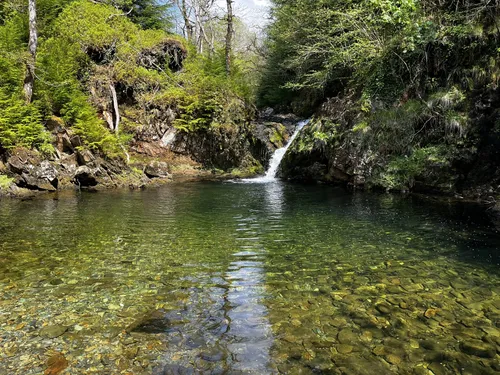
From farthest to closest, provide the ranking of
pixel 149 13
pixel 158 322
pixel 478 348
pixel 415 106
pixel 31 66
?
pixel 149 13
pixel 31 66
pixel 415 106
pixel 158 322
pixel 478 348

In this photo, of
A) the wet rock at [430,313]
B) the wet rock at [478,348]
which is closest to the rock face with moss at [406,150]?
the wet rock at [430,313]

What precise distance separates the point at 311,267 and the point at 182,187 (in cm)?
1147

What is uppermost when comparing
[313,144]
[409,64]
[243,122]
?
[409,64]

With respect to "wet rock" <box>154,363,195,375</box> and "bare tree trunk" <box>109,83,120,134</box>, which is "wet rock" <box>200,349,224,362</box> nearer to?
"wet rock" <box>154,363,195,375</box>

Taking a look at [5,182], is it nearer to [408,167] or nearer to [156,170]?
[156,170]

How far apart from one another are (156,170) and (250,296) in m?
15.1

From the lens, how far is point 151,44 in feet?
74.8

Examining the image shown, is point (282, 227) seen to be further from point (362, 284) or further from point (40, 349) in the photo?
point (40, 349)

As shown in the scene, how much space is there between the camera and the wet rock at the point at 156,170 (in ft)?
59.8

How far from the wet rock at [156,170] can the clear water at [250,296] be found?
31.4 ft

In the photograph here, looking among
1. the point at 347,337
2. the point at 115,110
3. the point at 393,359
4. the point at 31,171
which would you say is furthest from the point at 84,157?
the point at 393,359

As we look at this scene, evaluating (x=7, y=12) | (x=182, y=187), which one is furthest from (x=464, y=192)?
(x=7, y=12)

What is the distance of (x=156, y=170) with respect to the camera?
18.4m

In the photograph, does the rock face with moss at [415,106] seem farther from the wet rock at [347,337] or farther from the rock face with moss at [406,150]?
the wet rock at [347,337]
